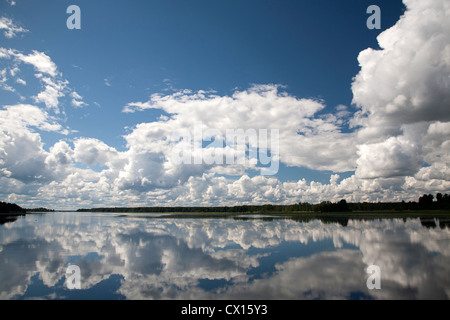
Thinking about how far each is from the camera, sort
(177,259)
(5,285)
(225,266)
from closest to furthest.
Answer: (5,285), (225,266), (177,259)

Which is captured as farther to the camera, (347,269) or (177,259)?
(177,259)

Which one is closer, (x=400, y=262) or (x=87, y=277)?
(x=87, y=277)

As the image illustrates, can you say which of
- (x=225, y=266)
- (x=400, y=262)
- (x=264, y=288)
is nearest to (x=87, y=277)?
(x=225, y=266)

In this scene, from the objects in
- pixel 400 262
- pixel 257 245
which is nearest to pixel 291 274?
pixel 400 262

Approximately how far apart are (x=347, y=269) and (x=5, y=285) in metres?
24.7

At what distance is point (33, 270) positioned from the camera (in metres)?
20.4

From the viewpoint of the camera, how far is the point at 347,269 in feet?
66.2

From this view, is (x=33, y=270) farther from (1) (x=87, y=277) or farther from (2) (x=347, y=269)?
(2) (x=347, y=269)
